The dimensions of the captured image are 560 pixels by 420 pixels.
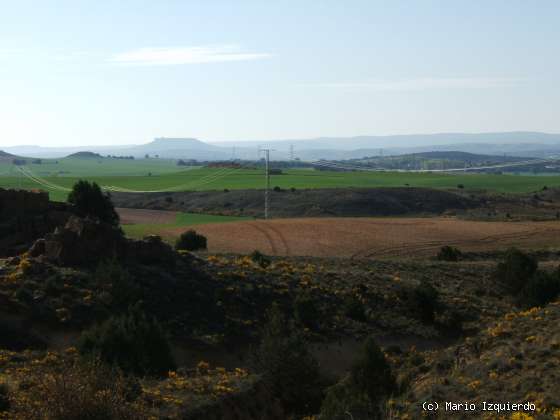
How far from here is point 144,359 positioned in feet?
79.6

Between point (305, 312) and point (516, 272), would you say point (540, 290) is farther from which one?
point (305, 312)

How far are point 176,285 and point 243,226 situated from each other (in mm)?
39330

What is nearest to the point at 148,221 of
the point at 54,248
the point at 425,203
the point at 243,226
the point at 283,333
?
the point at 243,226

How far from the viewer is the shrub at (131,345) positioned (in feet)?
78.3

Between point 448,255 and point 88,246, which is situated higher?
point 88,246

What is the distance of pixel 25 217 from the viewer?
157ft

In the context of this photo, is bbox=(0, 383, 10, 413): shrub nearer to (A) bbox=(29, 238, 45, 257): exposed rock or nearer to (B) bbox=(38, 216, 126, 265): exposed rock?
(B) bbox=(38, 216, 126, 265): exposed rock

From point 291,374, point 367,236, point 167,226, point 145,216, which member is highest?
point 291,374

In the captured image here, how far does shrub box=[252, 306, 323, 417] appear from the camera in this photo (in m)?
24.0

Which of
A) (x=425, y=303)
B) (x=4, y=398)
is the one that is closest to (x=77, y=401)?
(x=4, y=398)

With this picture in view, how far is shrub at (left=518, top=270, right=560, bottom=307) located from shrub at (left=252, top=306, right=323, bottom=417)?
56.1 ft

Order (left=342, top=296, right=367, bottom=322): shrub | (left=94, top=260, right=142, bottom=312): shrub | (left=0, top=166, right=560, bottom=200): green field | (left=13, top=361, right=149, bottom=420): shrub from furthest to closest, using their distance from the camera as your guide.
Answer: (left=0, top=166, right=560, bottom=200): green field < (left=342, top=296, right=367, bottom=322): shrub < (left=94, top=260, right=142, bottom=312): shrub < (left=13, top=361, right=149, bottom=420): shrub

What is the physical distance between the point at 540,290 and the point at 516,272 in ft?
13.5

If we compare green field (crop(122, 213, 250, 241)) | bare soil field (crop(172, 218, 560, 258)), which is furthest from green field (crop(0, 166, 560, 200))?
bare soil field (crop(172, 218, 560, 258))
